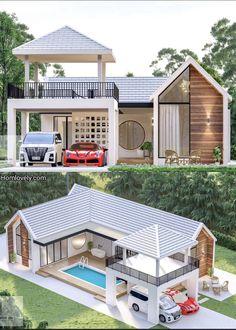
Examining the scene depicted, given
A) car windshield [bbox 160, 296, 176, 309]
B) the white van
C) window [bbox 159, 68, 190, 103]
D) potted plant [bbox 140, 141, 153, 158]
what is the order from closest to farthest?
1. the white van
2. car windshield [bbox 160, 296, 176, 309]
3. window [bbox 159, 68, 190, 103]
4. potted plant [bbox 140, 141, 153, 158]

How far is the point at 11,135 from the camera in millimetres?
27062

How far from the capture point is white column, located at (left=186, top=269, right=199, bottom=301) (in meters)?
23.6

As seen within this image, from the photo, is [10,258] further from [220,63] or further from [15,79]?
[220,63]

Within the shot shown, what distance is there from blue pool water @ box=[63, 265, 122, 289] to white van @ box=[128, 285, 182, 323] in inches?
109

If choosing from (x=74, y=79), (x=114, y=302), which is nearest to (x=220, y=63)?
(x=74, y=79)

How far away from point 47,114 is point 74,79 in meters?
5.54

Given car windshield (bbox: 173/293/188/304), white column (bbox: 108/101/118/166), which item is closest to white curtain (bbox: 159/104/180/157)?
white column (bbox: 108/101/118/166)

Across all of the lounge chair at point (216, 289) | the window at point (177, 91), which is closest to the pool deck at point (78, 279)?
the lounge chair at point (216, 289)

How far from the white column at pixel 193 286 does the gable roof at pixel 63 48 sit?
1342cm

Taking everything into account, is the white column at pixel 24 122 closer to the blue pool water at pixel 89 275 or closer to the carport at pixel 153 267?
the blue pool water at pixel 89 275

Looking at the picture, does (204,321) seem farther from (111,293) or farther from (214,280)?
(111,293)

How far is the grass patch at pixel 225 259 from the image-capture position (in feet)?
91.9

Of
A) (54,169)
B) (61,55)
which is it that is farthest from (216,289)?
(61,55)

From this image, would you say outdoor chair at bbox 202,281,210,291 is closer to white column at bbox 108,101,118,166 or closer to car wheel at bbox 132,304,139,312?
car wheel at bbox 132,304,139,312
